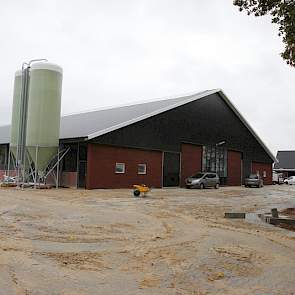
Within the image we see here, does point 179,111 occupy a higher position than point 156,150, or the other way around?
point 179,111

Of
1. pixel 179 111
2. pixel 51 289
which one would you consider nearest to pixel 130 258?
pixel 51 289

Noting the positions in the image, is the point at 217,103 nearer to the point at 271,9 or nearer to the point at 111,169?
the point at 111,169

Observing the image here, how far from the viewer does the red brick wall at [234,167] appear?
42375 mm

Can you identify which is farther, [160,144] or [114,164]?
[160,144]

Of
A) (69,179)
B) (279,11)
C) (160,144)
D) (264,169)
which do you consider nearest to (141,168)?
(160,144)

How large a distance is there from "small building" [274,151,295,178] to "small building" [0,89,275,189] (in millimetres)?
26531

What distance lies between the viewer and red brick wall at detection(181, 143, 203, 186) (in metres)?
35.8

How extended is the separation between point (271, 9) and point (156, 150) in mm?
20676

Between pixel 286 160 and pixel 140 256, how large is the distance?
70.0m

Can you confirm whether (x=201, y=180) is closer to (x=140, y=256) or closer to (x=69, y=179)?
(x=69, y=179)

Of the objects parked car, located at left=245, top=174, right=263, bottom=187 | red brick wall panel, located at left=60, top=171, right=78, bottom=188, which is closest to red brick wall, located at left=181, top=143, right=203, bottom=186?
parked car, located at left=245, top=174, right=263, bottom=187

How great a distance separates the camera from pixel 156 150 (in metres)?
32.8

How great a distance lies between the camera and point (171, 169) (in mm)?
34531

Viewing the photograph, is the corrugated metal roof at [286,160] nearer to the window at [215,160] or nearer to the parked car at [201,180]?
the window at [215,160]
